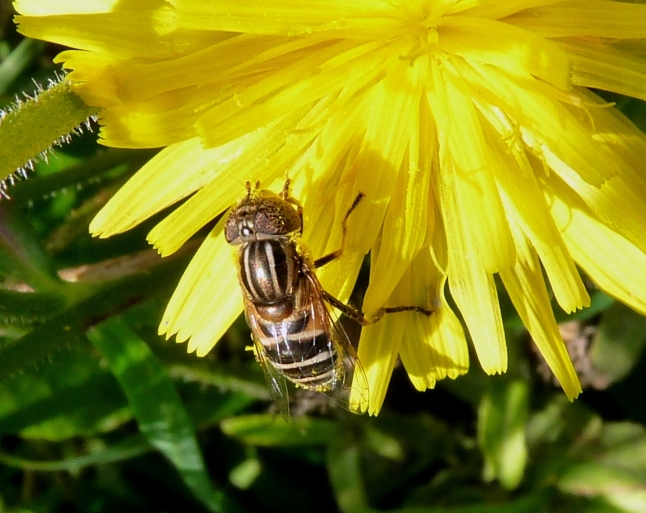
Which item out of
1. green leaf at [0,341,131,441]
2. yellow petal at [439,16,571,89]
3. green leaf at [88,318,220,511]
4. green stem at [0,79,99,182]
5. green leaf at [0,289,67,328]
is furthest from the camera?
green leaf at [0,341,131,441]

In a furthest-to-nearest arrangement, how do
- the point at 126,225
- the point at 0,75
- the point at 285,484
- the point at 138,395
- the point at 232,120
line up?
1. the point at 285,484
2. the point at 0,75
3. the point at 138,395
4. the point at 126,225
5. the point at 232,120

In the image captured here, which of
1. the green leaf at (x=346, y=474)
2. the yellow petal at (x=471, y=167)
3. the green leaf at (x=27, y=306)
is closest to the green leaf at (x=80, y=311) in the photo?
the green leaf at (x=27, y=306)

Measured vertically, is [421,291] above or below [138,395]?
above

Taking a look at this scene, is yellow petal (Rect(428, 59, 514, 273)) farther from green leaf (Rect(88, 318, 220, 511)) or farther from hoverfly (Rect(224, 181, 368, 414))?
green leaf (Rect(88, 318, 220, 511))

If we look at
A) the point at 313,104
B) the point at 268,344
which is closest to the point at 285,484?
the point at 268,344

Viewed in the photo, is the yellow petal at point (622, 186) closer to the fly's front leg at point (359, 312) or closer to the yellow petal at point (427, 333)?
the yellow petal at point (427, 333)

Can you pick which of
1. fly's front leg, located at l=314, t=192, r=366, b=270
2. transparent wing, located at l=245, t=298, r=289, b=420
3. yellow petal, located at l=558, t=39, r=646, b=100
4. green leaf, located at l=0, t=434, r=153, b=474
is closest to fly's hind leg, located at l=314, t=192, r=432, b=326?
fly's front leg, located at l=314, t=192, r=366, b=270

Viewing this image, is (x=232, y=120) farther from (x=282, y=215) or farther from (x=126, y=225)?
(x=126, y=225)
